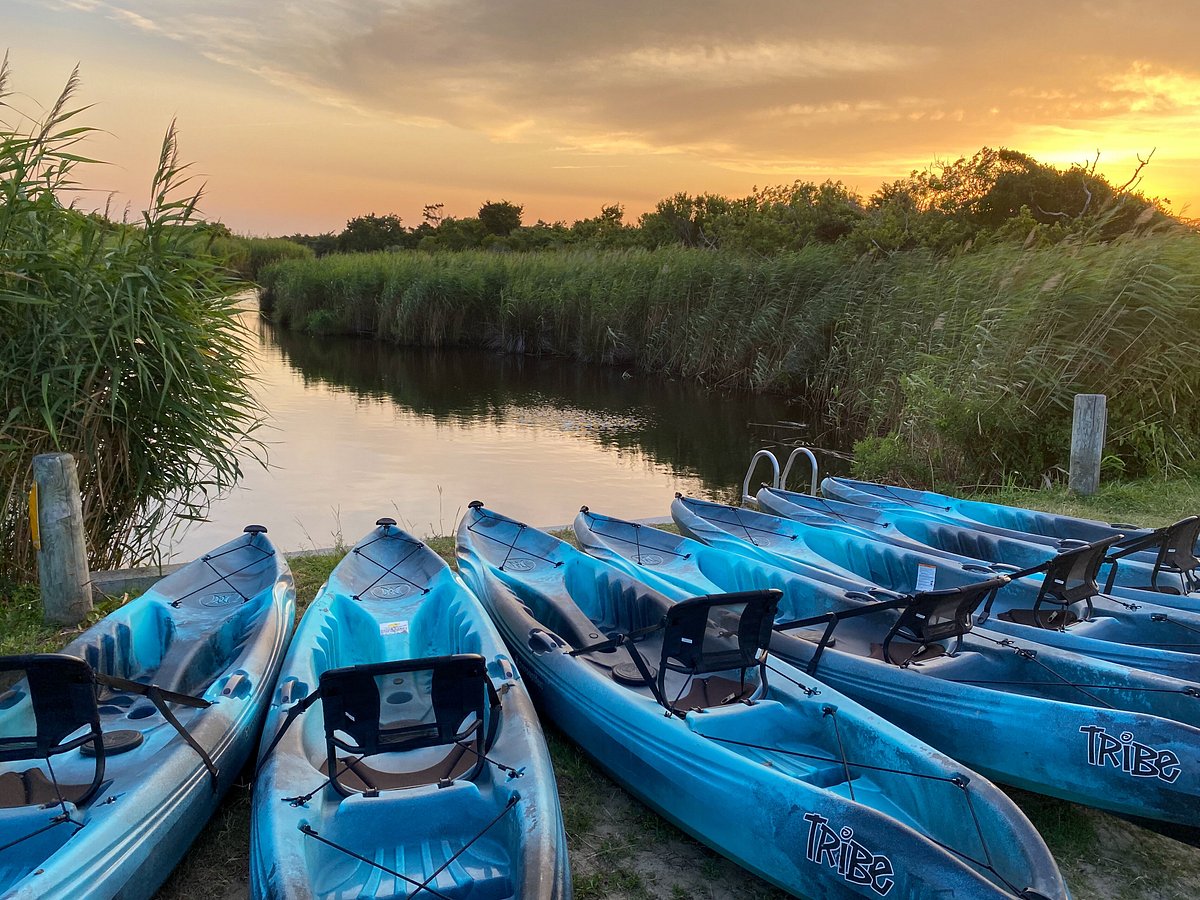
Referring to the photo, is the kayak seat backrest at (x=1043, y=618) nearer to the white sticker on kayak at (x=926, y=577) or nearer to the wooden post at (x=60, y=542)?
the white sticker on kayak at (x=926, y=577)

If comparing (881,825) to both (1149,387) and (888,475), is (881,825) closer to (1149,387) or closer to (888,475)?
(888,475)

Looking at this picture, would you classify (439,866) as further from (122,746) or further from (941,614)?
(941,614)

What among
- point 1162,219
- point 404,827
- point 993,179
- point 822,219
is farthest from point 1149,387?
point 822,219

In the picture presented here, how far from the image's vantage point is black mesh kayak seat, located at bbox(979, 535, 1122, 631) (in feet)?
13.1

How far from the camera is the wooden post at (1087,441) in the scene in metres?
7.85

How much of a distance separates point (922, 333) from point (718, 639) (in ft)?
30.4

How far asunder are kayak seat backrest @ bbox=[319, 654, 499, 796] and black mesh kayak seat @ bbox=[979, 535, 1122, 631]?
8.18 ft

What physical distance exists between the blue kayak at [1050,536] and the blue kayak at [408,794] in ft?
10.8

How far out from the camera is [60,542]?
449cm

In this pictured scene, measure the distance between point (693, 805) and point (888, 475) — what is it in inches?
272

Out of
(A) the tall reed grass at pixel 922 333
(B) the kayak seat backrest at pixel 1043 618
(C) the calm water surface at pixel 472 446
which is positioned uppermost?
(A) the tall reed grass at pixel 922 333

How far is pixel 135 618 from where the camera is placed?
12.8 feet

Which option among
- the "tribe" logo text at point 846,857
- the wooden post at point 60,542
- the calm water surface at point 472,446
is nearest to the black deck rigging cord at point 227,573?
the wooden post at point 60,542

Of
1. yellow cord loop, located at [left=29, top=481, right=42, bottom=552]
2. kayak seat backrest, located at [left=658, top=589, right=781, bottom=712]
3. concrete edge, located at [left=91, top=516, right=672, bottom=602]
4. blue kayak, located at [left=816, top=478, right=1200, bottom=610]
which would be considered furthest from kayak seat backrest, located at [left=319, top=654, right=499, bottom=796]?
blue kayak, located at [left=816, top=478, right=1200, bottom=610]
